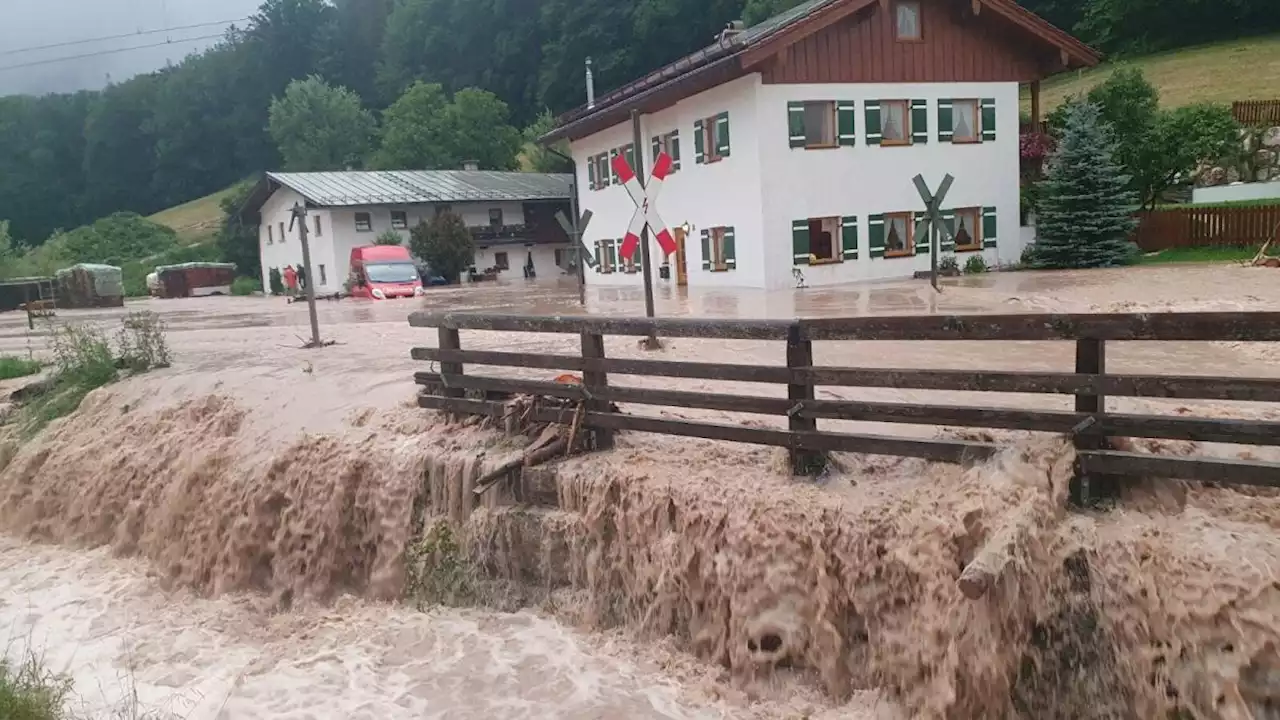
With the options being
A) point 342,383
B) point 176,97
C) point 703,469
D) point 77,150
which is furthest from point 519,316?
point 77,150

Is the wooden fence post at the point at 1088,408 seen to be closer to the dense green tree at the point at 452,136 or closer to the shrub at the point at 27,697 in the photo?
the shrub at the point at 27,697

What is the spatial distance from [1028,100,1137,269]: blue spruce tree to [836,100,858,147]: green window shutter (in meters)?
5.58

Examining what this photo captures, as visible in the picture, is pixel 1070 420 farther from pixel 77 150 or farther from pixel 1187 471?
pixel 77 150

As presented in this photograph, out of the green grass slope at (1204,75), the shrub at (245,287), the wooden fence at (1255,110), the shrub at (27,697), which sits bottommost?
the shrub at (27,697)

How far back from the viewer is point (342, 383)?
11422 millimetres

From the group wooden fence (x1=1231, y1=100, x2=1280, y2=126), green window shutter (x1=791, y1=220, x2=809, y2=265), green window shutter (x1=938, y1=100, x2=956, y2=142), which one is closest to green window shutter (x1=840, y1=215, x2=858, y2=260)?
green window shutter (x1=791, y1=220, x2=809, y2=265)

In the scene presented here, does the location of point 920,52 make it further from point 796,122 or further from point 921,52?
point 796,122

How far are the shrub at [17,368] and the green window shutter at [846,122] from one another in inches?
756

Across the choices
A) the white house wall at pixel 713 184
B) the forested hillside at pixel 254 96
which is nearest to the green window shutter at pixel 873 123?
the white house wall at pixel 713 184

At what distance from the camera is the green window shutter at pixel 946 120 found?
85.5ft

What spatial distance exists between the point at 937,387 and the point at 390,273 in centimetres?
3206

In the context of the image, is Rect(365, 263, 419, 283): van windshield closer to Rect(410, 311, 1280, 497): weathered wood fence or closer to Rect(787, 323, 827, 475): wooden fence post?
Rect(410, 311, 1280, 497): weathered wood fence

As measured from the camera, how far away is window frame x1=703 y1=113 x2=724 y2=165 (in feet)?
84.9

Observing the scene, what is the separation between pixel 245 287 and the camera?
51.2 meters
